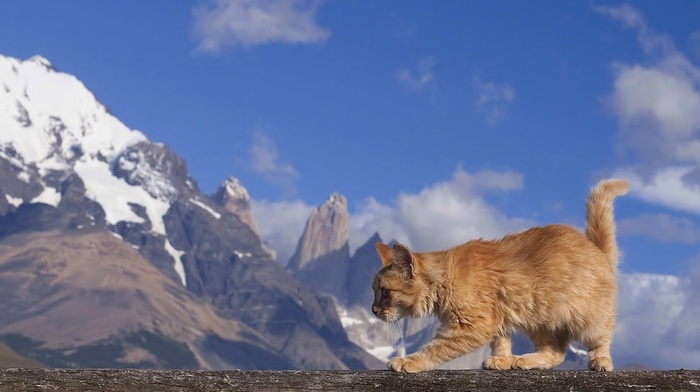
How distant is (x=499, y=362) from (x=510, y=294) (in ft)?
2.75

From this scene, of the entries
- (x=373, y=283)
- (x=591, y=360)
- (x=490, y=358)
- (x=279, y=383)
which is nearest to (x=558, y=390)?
(x=279, y=383)

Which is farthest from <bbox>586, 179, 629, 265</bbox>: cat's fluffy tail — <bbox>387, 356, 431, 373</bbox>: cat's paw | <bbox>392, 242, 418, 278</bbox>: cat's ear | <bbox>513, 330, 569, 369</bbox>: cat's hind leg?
<bbox>387, 356, 431, 373</bbox>: cat's paw

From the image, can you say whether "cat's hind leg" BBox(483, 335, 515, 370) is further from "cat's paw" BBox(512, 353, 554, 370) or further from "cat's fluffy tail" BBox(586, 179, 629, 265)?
"cat's fluffy tail" BBox(586, 179, 629, 265)

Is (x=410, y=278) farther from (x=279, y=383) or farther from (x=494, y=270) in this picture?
(x=279, y=383)

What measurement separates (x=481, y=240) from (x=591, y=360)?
1705 millimetres

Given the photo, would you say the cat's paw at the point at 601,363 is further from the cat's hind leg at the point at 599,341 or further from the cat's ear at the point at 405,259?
the cat's ear at the point at 405,259

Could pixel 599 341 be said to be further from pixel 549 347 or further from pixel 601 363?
pixel 601 363

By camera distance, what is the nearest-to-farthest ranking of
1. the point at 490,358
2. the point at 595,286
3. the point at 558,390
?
the point at 558,390
the point at 490,358
the point at 595,286

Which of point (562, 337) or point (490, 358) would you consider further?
point (562, 337)

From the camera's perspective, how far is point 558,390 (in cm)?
645

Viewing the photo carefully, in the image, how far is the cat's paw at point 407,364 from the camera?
797cm

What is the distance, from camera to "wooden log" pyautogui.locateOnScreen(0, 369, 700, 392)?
6402 millimetres

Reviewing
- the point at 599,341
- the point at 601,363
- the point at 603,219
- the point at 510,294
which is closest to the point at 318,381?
the point at 510,294

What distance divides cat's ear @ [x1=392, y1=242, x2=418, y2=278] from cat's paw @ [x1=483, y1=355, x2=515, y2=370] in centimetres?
125
